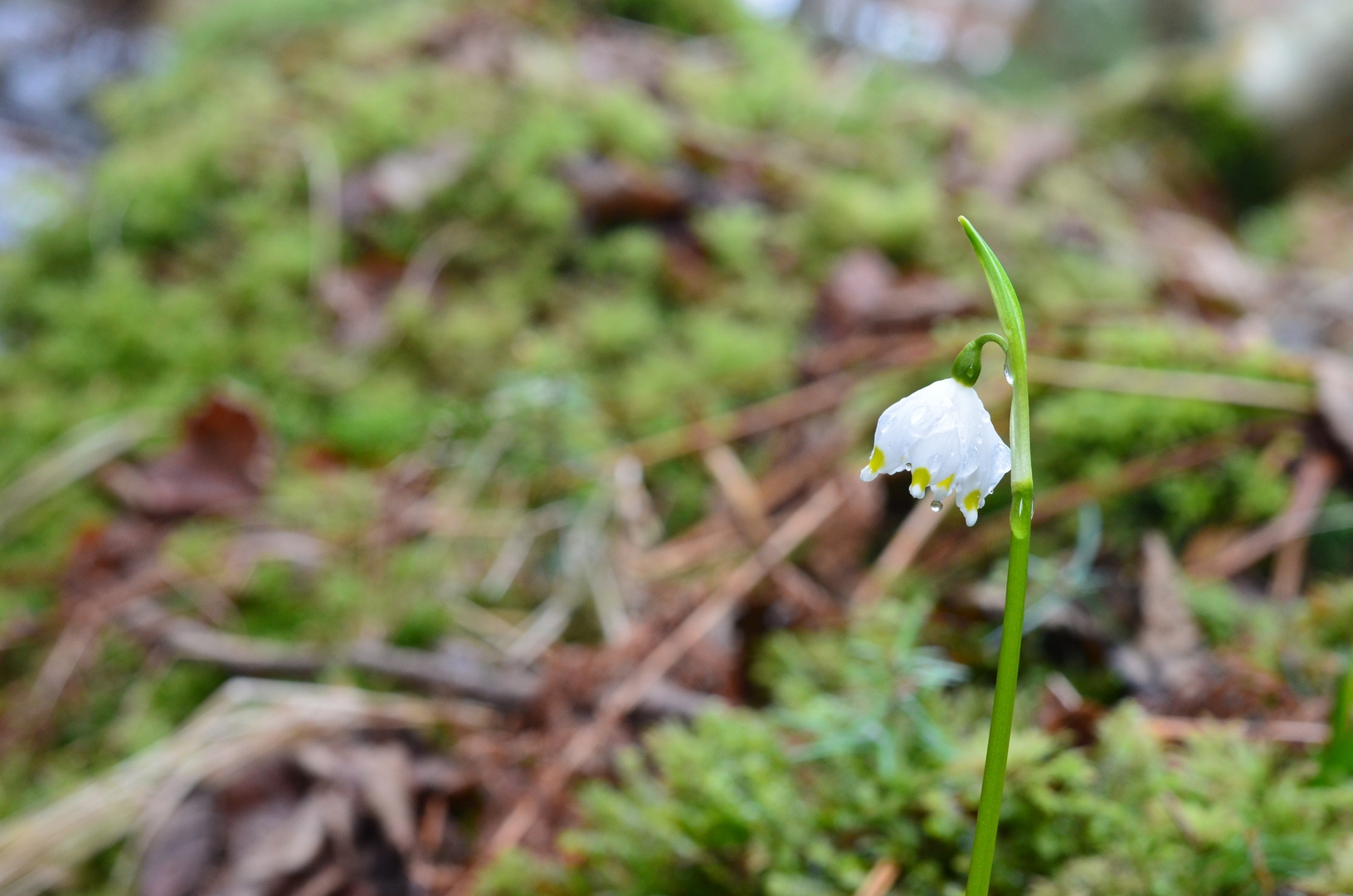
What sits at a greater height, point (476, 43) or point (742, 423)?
point (476, 43)

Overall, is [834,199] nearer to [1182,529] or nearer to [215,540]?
[1182,529]

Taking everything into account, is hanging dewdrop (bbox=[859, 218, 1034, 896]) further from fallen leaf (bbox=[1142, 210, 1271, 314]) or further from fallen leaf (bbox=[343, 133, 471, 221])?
fallen leaf (bbox=[343, 133, 471, 221])

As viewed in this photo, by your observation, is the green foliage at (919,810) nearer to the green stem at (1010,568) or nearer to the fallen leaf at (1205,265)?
the green stem at (1010,568)

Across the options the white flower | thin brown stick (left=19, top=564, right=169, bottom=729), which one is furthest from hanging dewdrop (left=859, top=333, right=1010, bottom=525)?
thin brown stick (left=19, top=564, right=169, bottom=729)

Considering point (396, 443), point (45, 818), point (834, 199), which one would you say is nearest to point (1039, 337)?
point (834, 199)

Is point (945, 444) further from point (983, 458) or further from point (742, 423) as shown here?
point (742, 423)

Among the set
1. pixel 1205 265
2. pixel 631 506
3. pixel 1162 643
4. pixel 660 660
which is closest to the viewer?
pixel 1162 643

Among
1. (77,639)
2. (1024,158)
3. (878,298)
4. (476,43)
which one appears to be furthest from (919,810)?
(476,43)
